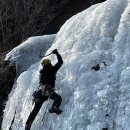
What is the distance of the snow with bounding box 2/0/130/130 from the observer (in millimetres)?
11125

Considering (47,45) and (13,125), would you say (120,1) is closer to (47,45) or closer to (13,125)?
(47,45)

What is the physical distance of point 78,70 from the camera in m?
12.3

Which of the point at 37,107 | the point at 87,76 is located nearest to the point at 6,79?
the point at 37,107

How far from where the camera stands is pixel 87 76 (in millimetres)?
12047

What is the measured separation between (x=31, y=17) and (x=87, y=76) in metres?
8.71

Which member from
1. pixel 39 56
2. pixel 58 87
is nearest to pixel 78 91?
pixel 58 87

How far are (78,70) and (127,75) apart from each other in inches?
53.4

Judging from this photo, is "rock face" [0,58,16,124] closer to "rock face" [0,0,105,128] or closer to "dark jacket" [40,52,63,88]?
"dark jacket" [40,52,63,88]

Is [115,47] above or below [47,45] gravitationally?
above

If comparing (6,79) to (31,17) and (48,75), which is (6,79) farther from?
(31,17)

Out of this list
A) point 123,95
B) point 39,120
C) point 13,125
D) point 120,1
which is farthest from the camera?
point 120,1

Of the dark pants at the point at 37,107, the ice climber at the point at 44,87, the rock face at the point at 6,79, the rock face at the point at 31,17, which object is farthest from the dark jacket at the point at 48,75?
the rock face at the point at 31,17

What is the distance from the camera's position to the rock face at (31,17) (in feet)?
65.8

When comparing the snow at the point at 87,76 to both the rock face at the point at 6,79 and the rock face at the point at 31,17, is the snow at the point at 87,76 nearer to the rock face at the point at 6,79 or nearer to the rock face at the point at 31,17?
the rock face at the point at 6,79
